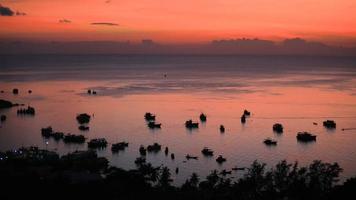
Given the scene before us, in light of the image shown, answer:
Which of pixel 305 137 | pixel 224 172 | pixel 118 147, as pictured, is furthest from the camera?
pixel 305 137

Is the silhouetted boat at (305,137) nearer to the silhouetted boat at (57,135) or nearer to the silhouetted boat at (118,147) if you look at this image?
the silhouetted boat at (118,147)

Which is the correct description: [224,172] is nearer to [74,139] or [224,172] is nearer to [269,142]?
[269,142]

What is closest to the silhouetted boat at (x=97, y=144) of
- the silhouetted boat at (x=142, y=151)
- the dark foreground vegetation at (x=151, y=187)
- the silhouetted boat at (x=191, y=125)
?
the silhouetted boat at (x=142, y=151)

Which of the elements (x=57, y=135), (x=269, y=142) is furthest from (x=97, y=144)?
(x=269, y=142)

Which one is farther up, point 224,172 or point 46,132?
point 46,132

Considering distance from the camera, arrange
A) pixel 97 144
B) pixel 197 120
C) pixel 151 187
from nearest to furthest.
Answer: pixel 151 187, pixel 97 144, pixel 197 120

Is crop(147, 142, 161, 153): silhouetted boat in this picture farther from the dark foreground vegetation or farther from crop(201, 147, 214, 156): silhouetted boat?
the dark foreground vegetation

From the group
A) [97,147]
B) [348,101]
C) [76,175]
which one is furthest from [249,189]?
[348,101]

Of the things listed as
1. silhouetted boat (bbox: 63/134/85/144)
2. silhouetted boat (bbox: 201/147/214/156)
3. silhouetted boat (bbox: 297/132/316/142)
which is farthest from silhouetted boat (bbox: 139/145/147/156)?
silhouetted boat (bbox: 297/132/316/142)

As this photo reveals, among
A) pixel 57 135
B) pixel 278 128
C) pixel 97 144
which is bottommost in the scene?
pixel 97 144

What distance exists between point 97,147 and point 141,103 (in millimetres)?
38877

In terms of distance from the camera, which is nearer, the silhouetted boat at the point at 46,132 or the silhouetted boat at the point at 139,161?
the silhouetted boat at the point at 139,161

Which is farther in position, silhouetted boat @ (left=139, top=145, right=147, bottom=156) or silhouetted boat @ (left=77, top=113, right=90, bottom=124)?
silhouetted boat @ (left=77, top=113, right=90, bottom=124)

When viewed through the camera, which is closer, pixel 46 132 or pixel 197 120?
pixel 46 132
